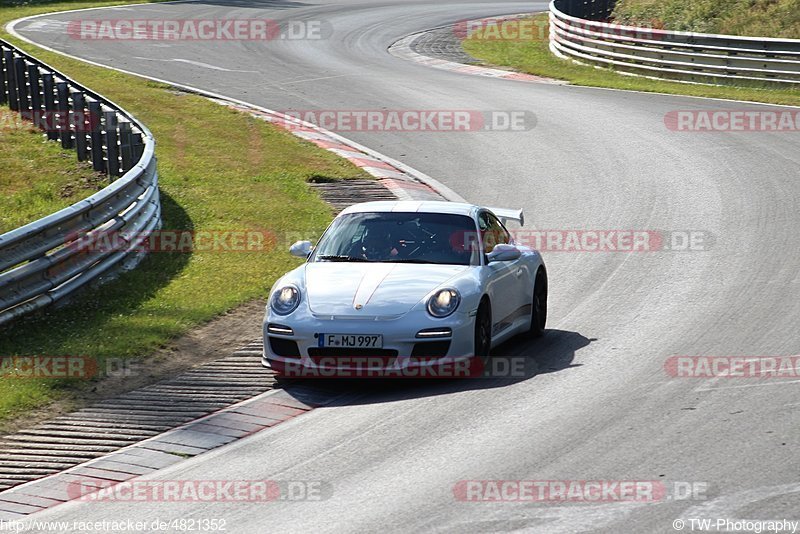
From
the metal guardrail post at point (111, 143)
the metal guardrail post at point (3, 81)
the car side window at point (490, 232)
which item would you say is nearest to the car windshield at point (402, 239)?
the car side window at point (490, 232)

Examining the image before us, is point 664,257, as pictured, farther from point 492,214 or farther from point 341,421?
point 341,421

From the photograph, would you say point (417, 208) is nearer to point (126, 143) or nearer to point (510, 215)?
point (510, 215)

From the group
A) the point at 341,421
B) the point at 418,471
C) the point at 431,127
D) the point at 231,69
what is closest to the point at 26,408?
the point at 341,421

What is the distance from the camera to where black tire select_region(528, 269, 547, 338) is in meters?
11.6

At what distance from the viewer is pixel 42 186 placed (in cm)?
1719

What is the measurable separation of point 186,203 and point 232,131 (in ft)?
17.1

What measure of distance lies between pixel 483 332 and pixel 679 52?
20.3m
